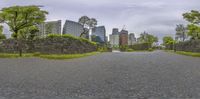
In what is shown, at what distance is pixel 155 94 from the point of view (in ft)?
19.8

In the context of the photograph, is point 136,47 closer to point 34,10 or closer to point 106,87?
point 34,10

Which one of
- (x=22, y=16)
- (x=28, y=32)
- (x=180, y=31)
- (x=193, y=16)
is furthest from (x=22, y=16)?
(x=180, y=31)

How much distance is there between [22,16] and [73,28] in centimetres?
3022

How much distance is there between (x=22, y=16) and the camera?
3103cm

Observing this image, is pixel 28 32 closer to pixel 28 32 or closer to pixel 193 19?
pixel 28 32

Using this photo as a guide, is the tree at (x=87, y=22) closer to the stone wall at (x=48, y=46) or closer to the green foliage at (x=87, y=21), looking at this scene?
the green foliage at (x=87, y=21)

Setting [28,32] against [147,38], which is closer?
[28,32]

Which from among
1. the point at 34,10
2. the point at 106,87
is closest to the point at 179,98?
the point at 106,87

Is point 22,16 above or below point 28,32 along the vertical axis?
above

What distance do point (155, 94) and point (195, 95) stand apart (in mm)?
871

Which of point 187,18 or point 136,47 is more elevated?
point 187,18

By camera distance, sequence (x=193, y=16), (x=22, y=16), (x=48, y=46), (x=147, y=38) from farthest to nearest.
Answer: (x=147, y=38)
(x=193, y=16)
(x=22, y=16)
(x=48, y=46)

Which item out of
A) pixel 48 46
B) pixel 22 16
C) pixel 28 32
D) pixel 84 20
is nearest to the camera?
pixel 48 46

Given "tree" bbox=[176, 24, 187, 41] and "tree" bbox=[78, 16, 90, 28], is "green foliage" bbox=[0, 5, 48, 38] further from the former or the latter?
"tree" bbox=[176, 24, 187, 41]
